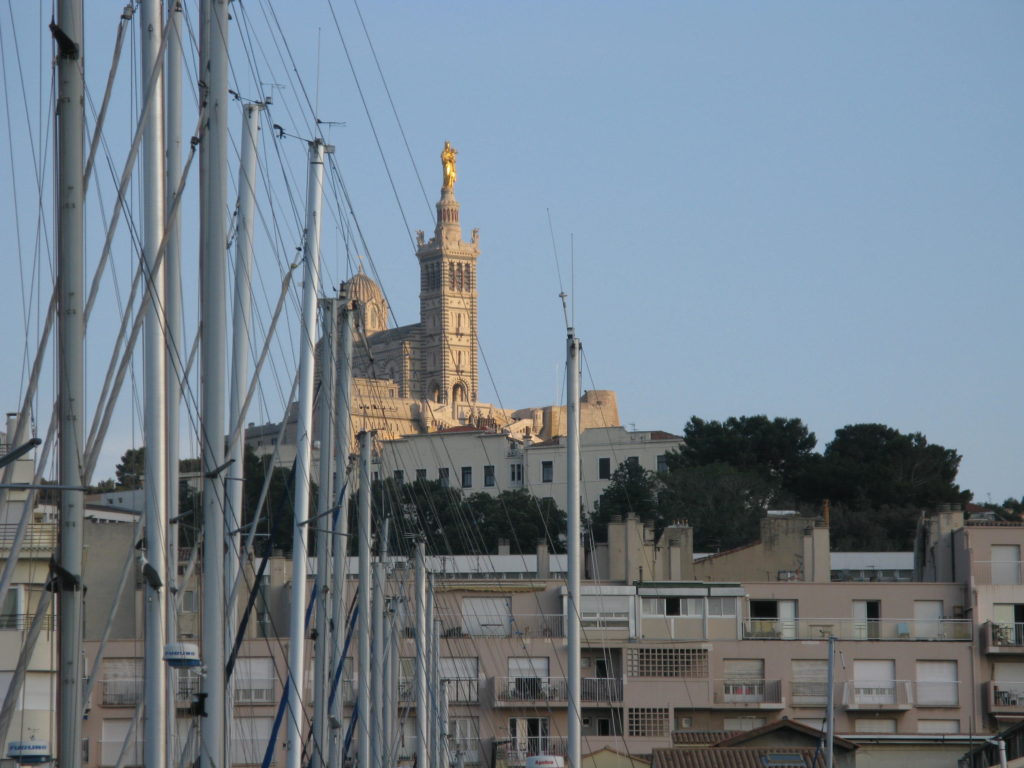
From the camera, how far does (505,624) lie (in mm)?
59500

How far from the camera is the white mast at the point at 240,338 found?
20.9 m

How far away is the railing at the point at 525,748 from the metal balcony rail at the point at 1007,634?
47.3 feet

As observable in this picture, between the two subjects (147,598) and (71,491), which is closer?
(71,491)

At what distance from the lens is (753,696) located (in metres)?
57.7

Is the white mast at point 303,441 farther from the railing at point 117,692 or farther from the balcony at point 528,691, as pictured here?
the balcony at point 528,691

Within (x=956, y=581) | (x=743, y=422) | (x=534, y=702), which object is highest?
(x=743, y=422)

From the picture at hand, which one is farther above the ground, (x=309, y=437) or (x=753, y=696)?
(x=309, y=437)

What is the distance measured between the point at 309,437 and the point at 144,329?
7925 millimetres

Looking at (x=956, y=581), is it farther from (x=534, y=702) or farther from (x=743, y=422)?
(x=743, y=422)

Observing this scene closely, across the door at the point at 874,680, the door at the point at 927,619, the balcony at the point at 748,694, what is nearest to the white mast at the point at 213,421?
the balcony at the point at 748,694

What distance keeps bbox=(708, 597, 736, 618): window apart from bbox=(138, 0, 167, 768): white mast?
143ft

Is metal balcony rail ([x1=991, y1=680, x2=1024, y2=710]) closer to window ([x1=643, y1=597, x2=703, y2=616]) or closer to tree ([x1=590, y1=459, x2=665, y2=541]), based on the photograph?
window ([x1=643, y1=597, x2=703, y2=616])

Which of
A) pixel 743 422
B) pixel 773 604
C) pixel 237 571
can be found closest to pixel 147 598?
pixel 237 571

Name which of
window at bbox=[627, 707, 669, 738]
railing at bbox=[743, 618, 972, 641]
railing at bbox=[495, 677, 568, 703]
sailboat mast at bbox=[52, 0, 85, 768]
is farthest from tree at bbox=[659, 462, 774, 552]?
sailboat mast at bbox=[52, 0, 85, 768]
